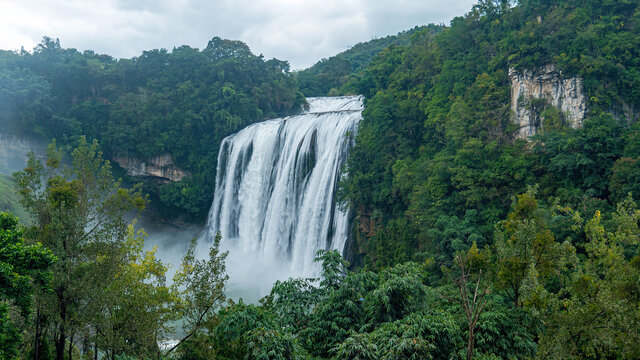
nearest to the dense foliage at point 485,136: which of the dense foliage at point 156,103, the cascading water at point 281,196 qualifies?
the cascading water at point 281,196

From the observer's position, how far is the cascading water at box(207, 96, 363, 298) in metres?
25.8

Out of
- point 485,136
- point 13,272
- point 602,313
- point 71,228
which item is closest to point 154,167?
point 485,136

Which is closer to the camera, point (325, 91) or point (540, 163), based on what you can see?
point (540, 163)

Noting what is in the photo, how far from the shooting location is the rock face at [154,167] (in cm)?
3938

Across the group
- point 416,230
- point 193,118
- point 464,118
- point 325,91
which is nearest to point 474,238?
point 416,230

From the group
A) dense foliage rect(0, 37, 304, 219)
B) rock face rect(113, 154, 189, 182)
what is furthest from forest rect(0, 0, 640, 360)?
rock face rect(113, 154, 189, 182)

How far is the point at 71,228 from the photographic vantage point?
10039 mm

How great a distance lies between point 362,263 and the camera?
23.5 metres

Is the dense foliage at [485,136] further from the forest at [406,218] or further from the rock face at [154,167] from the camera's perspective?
the rock face at [154,167]

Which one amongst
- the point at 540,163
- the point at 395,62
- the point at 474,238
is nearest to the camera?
the point at 474,238

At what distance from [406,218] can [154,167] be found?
27.2 meters

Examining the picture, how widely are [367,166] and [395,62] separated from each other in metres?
9.64

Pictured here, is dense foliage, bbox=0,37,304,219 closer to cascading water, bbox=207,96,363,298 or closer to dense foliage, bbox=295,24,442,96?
cascading water, bbox=207,96,363,298

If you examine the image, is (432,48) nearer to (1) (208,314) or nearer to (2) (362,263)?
(2) (362,263)
